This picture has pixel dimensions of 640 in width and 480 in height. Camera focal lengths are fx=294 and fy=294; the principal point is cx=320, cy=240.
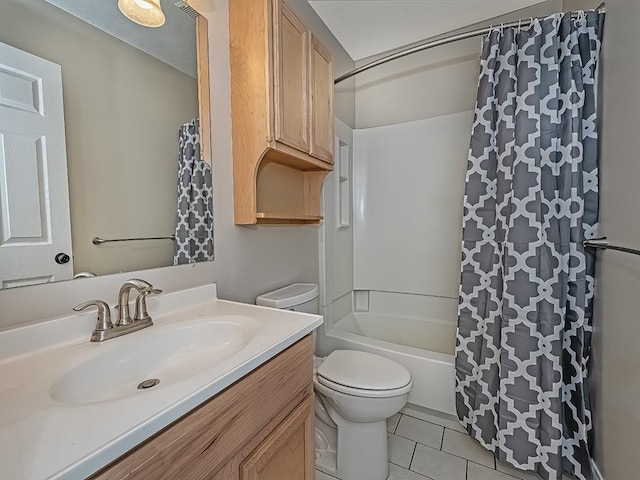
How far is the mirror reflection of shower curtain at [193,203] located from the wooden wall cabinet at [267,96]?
143 mm

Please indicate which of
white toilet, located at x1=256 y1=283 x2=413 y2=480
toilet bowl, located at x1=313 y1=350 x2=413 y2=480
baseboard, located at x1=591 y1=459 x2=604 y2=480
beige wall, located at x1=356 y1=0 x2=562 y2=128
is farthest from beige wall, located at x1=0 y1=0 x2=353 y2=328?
baseboard, located at x1=591 y1=459 x2=604 y2=480

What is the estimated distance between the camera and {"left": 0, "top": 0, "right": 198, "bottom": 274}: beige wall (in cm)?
77

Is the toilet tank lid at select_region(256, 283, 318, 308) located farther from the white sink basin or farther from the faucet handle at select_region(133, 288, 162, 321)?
the faucet handle at select_region(133, 288, 162, 321)

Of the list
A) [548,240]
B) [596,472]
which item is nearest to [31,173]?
[548,240]

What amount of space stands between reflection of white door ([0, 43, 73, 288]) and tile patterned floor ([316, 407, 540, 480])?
1424 mm

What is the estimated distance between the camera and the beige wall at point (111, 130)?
30.3 inches

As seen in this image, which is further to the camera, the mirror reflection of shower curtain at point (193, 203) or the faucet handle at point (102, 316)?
the mirror reflection of shower curtain at point (193, 203)

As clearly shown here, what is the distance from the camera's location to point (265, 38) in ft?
3.82

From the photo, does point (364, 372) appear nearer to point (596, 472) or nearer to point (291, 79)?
point (596, 472)

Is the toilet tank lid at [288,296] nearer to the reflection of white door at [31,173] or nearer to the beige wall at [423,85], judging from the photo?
the reflection of white door at [31,173]

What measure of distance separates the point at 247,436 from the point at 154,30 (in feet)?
4.17

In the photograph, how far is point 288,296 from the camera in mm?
1428

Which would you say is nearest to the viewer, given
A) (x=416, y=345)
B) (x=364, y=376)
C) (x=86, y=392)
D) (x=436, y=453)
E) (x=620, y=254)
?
(x=86, y=392)

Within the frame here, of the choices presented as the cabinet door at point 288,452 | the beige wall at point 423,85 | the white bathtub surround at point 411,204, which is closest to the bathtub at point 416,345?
the white bathtub surround at point 411,204
